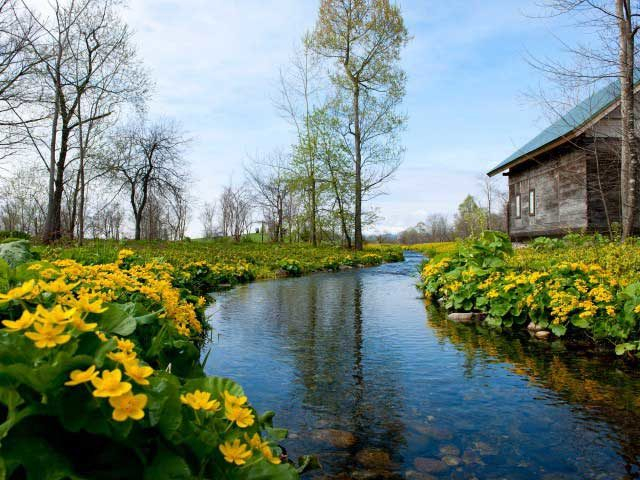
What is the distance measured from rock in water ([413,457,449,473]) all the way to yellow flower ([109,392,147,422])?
6.26 ft

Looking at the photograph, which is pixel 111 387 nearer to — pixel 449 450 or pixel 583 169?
pixel 449 450

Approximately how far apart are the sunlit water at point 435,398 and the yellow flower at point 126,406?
168cm

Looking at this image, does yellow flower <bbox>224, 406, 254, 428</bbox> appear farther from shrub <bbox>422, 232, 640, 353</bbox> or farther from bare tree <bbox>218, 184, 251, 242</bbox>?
bare tree <bbox>218, 184, 251, 242</bbox>

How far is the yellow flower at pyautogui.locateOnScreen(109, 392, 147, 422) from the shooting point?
0.85 metres

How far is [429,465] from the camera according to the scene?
7.77 feet

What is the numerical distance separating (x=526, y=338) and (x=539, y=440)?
9.21ft

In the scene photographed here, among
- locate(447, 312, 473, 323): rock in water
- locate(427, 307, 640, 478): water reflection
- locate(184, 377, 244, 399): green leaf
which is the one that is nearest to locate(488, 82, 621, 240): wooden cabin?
locate(447, 312, 473, 323): rock in water

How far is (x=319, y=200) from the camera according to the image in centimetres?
2441

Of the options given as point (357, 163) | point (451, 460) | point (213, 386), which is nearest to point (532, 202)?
point (357, 163)

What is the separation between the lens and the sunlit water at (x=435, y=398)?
7.92 feet

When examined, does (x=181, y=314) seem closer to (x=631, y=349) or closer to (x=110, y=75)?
(x=631, y=349)

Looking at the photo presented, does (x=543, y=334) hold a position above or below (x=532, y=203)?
below

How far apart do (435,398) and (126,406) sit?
113 inches

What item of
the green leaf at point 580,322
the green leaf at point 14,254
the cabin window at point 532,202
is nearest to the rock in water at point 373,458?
the green leaf at point 14,254
